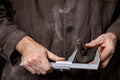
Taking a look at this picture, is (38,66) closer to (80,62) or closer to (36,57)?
(36,57)

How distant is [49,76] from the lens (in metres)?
1.43

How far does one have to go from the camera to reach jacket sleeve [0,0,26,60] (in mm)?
1404

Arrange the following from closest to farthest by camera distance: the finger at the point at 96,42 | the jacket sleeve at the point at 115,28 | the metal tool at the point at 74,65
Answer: the metal tool at the point at 74,65, the finger at the point at 96,42, the jacket sleeve at the point at 115,28

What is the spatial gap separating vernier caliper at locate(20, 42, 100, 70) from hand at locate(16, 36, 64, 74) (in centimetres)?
4

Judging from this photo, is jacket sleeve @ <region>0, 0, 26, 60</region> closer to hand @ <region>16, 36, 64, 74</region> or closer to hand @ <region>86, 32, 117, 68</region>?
hand @ <region>16, 36, 64, 74</region>

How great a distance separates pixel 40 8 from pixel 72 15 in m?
0.15

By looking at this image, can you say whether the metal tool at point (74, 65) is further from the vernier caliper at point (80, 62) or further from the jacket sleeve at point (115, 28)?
the jacket sleeve at point (115, 28)

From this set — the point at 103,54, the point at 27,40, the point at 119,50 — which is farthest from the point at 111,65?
the point at 27,40

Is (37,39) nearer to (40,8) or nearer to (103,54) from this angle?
(40,8)

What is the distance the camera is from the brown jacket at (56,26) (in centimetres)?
140

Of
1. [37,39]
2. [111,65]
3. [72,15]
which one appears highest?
[72,15]

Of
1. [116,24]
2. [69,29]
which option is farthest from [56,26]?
[116,24]

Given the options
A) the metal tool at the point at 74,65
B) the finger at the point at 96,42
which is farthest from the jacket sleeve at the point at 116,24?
the metal tool at the point at 74,65

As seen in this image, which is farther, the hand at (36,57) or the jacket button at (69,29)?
the jacket button at (69,29)
